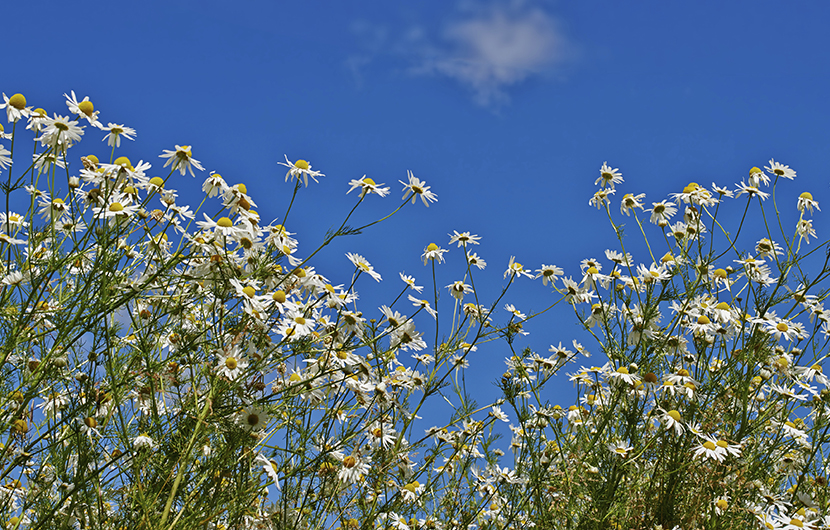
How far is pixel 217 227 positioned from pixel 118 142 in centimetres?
72

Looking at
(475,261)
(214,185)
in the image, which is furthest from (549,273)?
(214,185)

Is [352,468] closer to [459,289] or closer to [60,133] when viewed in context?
[459,289]

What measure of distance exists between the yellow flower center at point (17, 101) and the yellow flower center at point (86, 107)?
0.20 m

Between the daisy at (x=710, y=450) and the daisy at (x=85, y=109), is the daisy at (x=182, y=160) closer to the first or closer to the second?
the daisy at (x=85, y=109)

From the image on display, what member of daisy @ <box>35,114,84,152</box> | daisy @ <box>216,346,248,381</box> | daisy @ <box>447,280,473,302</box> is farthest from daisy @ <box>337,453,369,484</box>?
daisy @ <box>35,114,84,152</box>

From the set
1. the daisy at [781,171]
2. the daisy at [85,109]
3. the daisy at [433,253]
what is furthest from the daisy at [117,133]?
the daisy at [781,171]

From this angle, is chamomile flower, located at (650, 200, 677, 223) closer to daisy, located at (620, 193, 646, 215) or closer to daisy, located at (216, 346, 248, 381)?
daisy, located at (620, 193, 646, 215)

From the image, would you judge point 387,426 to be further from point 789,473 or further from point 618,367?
point 789,473

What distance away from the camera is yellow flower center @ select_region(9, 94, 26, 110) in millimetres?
2510

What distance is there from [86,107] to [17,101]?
0.81 ft

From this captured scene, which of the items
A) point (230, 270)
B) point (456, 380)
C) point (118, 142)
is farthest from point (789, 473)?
point (118, 142)

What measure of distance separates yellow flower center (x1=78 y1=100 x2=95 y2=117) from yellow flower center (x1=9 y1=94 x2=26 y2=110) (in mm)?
204

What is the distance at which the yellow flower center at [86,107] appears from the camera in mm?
2650

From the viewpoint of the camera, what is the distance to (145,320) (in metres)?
2.95
